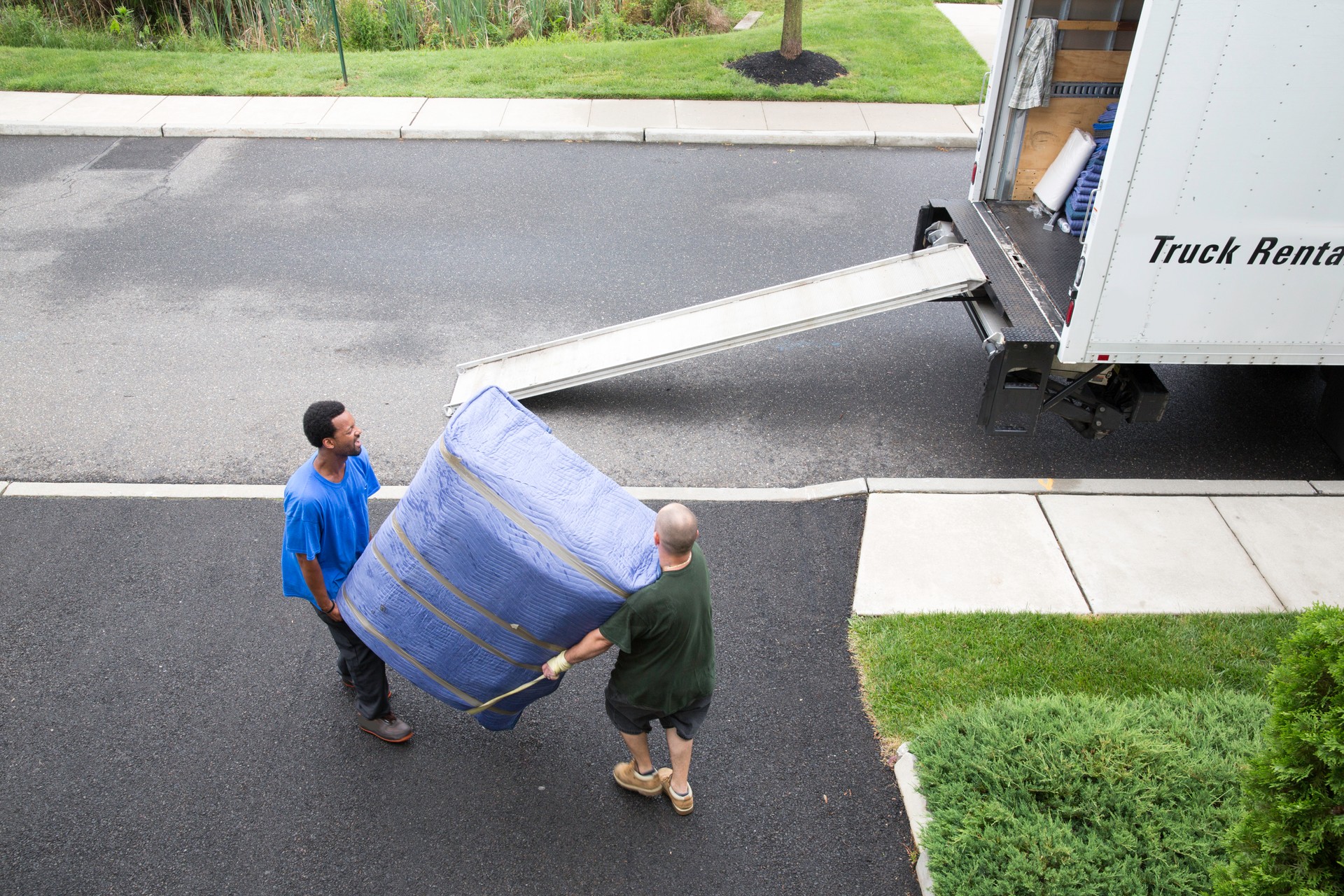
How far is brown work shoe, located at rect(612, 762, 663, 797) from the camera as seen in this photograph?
4211mm

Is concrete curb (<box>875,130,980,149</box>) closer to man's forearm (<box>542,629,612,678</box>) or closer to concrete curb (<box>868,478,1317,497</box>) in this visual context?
concrete curb (<box>868,478,1317,497</box>)

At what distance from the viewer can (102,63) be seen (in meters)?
13.6

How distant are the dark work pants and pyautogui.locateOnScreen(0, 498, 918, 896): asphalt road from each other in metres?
0.22

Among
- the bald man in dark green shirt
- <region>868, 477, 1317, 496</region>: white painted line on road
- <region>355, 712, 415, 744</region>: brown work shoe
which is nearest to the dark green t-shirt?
the bald man in dark green shirt

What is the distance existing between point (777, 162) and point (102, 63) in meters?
9.82

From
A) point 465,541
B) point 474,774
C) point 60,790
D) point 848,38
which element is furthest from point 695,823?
point 848,38

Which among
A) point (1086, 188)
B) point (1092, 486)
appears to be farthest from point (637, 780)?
point (1086, 188)

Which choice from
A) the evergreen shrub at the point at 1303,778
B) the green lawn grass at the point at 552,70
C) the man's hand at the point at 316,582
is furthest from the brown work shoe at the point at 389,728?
the green lawn grass at the point at 552,70

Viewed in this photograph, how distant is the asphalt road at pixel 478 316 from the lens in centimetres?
662

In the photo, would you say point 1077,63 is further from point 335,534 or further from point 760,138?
point 335,534

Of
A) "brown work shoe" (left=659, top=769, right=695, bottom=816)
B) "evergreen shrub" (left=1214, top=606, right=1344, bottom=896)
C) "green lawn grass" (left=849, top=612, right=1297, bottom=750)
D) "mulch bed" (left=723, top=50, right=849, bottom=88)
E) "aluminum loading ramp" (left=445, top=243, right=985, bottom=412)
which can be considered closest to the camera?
"evergreen shrub" (left=1214, top=606, right=1344, bottom=896)

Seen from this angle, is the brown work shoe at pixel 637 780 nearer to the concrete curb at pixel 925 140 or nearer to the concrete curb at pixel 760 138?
the concrete curb at pixel 760 138

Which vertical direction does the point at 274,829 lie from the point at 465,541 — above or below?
below

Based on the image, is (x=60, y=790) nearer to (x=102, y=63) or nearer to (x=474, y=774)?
(x=474, y=774)
